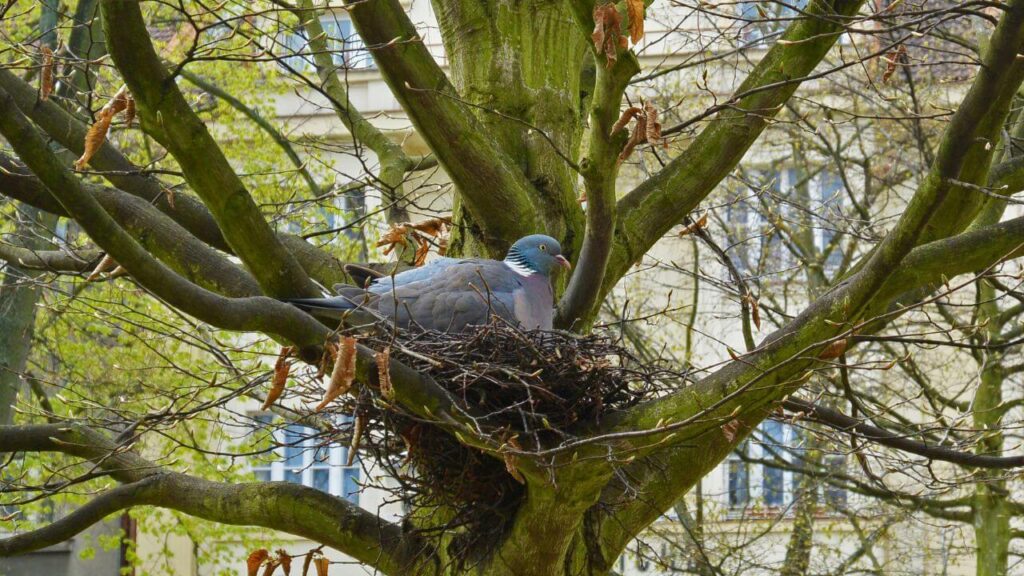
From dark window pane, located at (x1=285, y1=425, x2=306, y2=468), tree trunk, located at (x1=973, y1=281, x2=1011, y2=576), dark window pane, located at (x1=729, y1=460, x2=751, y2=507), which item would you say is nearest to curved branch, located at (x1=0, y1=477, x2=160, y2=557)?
dark window pane, located at (x1=285, y1=425, x2=306, y2=468)

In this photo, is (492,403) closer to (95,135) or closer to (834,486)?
(95,135)

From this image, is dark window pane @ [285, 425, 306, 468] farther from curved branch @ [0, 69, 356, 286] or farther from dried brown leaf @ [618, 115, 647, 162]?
dried brown leaf @ [618, 115, 647, 162]

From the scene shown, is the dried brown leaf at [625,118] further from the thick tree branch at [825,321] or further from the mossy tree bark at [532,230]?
the thick tree branch at [825,321]

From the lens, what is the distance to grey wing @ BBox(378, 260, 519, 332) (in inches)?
183

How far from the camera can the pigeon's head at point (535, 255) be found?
15.8 ft

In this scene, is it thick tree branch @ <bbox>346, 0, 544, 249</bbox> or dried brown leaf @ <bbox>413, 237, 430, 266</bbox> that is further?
dried brown leaf @ <bbox>413, 237, 430, 266</bbox>

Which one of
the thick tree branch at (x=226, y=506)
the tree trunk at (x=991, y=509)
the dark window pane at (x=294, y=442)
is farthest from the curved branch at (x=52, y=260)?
the tree trunk at (x=991, y=509)

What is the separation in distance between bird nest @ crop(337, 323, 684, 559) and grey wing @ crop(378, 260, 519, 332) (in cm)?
20

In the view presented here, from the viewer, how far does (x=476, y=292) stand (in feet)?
14.9

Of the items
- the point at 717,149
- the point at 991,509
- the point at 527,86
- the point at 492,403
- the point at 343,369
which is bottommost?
the point at 343,369

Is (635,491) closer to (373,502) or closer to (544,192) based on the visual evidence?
(544,192)

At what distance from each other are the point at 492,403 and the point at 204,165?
50.5 inches

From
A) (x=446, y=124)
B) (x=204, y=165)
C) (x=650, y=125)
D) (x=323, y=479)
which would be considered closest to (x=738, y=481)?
(x=323, y=479)

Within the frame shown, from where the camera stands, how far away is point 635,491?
13.9 ft
